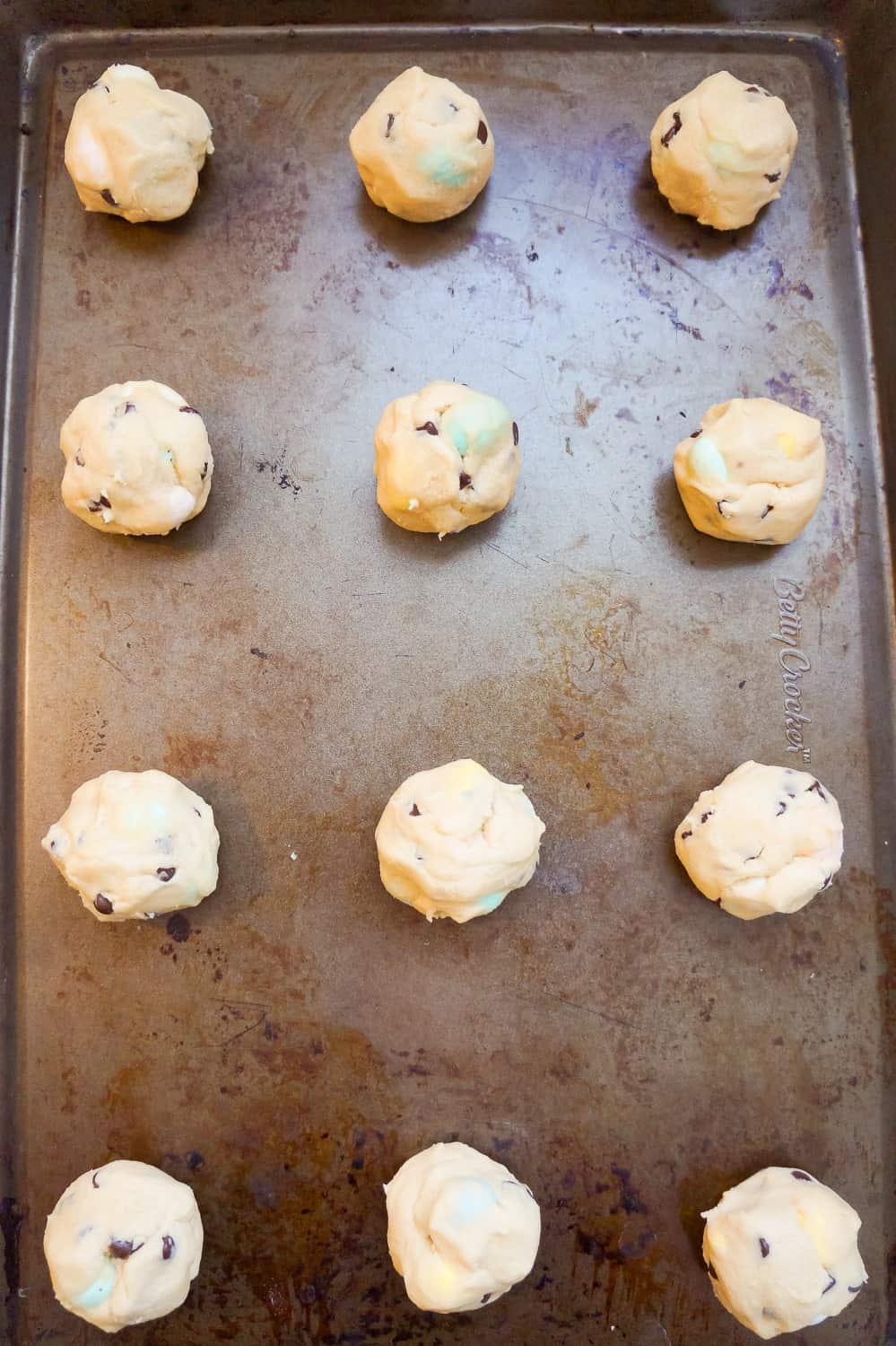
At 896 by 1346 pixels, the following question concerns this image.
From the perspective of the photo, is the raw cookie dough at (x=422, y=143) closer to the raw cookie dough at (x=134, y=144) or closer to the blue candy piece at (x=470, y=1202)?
the raw cookie dough at (x=134, y=144)

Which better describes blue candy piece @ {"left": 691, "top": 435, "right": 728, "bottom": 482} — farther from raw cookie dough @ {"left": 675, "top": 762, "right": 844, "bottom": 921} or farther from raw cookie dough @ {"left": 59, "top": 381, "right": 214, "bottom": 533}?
raw cookie dough @ {"left": 59, "top": 381, "right": 214, "bottom": 533}

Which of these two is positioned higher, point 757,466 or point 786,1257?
point 757,466

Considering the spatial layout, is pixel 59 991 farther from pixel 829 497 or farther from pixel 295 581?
pixel 829 497

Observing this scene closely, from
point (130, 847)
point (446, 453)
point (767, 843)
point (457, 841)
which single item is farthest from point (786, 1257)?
point (446, 453)

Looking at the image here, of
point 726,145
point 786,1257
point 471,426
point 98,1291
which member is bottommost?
point 98,1291

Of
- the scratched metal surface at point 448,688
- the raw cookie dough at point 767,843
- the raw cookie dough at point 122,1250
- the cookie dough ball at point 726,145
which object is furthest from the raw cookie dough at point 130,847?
the cookie dough ball at point 726,145

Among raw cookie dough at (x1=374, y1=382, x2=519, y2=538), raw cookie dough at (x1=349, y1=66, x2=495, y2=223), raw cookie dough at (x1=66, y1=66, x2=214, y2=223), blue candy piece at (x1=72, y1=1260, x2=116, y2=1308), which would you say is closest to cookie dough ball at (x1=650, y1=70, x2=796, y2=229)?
raw cookie dough at (x1=349, y1=66, x2=495, y2=223)

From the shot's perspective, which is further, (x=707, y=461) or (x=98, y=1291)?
(x=707, y=461)

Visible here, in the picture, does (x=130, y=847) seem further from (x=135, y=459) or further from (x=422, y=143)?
(x=422, y=143)
